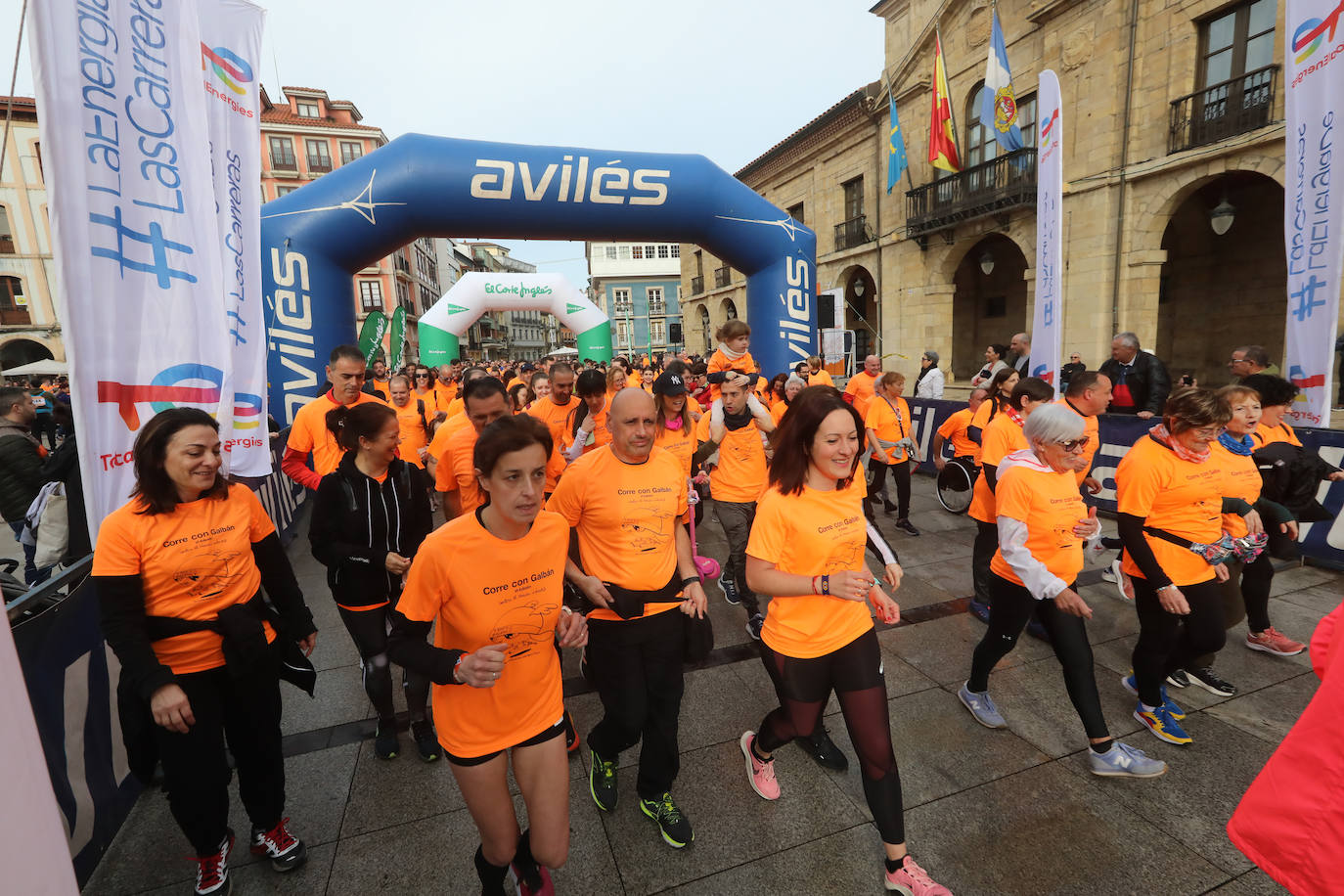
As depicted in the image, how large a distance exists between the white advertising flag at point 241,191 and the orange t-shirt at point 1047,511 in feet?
13.7

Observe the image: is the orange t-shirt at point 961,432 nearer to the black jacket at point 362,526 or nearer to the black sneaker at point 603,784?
the black sneaker at point 603,784

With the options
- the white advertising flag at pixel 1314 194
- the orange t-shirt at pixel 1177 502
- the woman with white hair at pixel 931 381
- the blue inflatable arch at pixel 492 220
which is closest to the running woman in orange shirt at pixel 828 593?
the orange t-shirt at pixel 1177 502

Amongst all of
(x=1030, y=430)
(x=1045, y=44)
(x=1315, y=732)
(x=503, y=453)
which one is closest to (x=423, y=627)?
(x=503, y=453)

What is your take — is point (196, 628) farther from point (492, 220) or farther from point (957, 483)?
point (492, 220)

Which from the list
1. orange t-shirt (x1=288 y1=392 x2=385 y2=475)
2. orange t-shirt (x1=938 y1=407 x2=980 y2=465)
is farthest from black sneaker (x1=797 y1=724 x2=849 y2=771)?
orange t-shirt (x1=938 y1=407 x2=980 y2=465)

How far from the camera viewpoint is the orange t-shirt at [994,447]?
4.31 metres

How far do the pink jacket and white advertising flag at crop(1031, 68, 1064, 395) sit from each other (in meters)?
5.53

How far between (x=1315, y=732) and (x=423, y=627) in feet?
7.79

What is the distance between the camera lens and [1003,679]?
3.86 metres

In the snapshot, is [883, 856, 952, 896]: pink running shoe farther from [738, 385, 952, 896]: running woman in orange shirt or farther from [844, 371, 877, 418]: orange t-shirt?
[844, 371, 877, 418]: orange t-shirt

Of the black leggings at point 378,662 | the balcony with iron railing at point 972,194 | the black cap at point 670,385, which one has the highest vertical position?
the balcony with iron railing at point 972,194

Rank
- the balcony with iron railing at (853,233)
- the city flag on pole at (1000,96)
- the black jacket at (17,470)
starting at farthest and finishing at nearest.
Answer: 1. the balcony with iron railing at (853,233)
2. the city flag on pole at (1000,96)
3. the black jacket at (17,470)

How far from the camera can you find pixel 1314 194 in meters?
5.14

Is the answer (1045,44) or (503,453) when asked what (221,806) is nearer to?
(503,453)
